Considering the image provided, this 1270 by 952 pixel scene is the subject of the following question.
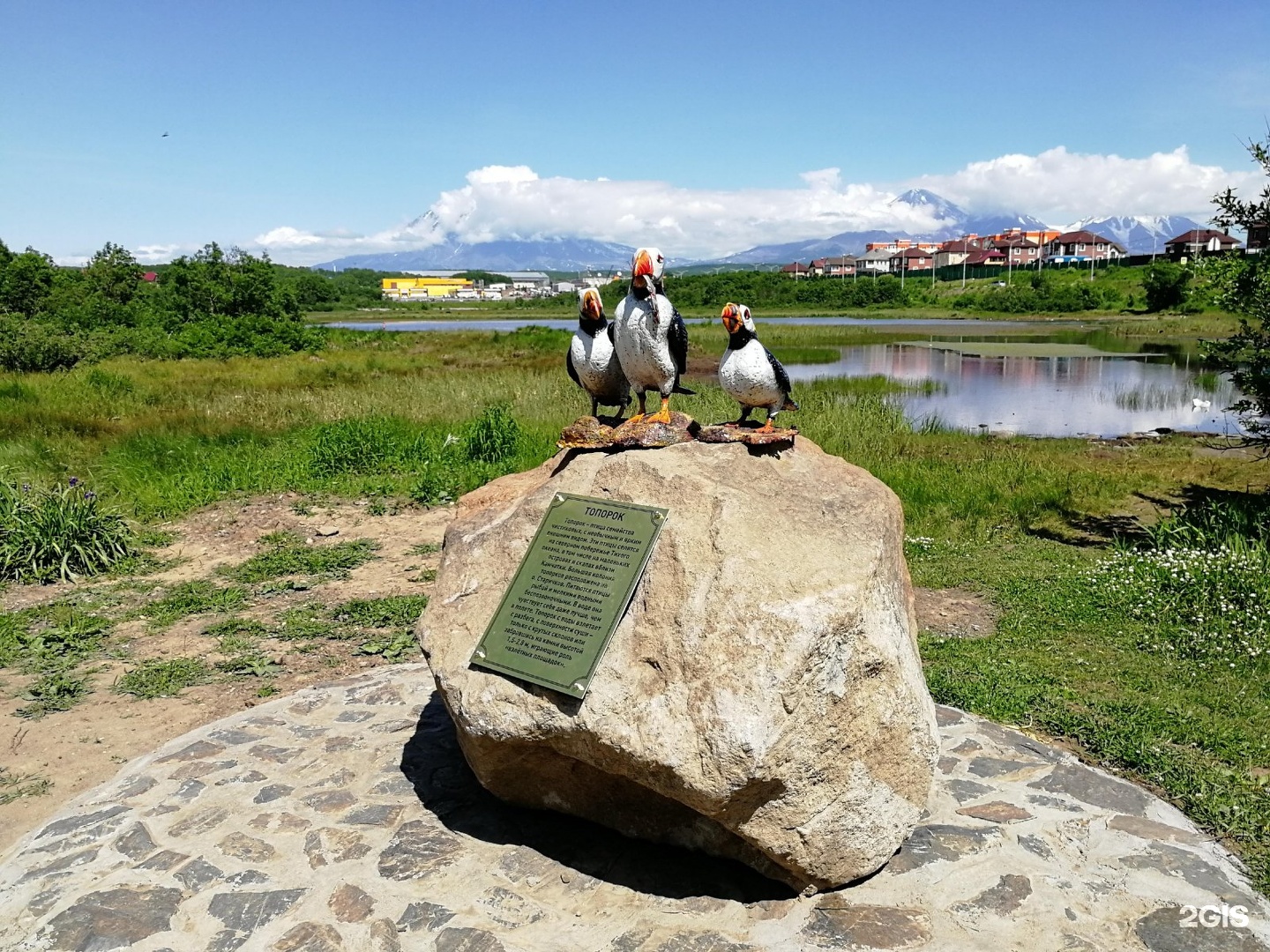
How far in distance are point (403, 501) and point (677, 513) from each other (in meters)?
7.71

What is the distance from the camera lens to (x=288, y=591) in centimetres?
828

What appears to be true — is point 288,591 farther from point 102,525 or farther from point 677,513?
point 677,513

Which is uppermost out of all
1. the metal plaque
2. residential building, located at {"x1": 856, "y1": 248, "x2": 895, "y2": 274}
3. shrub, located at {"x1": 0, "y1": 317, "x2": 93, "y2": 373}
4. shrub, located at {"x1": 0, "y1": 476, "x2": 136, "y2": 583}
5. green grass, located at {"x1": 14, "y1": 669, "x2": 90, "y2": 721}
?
residential building, located at {"x1": 856, "y1": 248, "x2": 895, "y2": 274}

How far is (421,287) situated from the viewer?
491ft

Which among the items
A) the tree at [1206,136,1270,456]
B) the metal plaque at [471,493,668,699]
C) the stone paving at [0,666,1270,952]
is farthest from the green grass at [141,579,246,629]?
the tree at [1206,136,1270,456]

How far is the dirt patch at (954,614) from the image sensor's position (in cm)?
719

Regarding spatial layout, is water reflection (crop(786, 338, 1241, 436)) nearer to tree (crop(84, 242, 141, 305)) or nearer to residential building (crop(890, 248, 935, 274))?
tree (crop(84, 242, 141, 305))

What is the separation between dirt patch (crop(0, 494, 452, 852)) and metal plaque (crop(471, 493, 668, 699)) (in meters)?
2.73

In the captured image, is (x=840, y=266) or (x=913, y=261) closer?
(x=913, y=261)

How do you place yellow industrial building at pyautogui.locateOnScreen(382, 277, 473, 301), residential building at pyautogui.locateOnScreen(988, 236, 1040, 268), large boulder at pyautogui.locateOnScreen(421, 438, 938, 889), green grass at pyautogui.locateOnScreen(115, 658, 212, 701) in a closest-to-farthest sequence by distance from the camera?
1. large boulder at pyautogui.locateOnScreen(421, 438, 938, 889)
2. green grass at pyautogui.locateOnScreen(115, 658, 212, 701)
3. residential building at pyautogui.locateOnScreen(988, 236, 1040, 268)
4. yellow industrial building at pyautogui.locateOnScreen(382, 277, 473, 301)

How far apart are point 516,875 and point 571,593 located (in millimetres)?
1249

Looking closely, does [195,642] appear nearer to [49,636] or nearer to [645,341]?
[49,636]

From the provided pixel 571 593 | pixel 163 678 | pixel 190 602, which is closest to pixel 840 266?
pixel 190 602

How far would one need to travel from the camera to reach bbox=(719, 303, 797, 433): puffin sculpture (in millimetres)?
Result: 4625
